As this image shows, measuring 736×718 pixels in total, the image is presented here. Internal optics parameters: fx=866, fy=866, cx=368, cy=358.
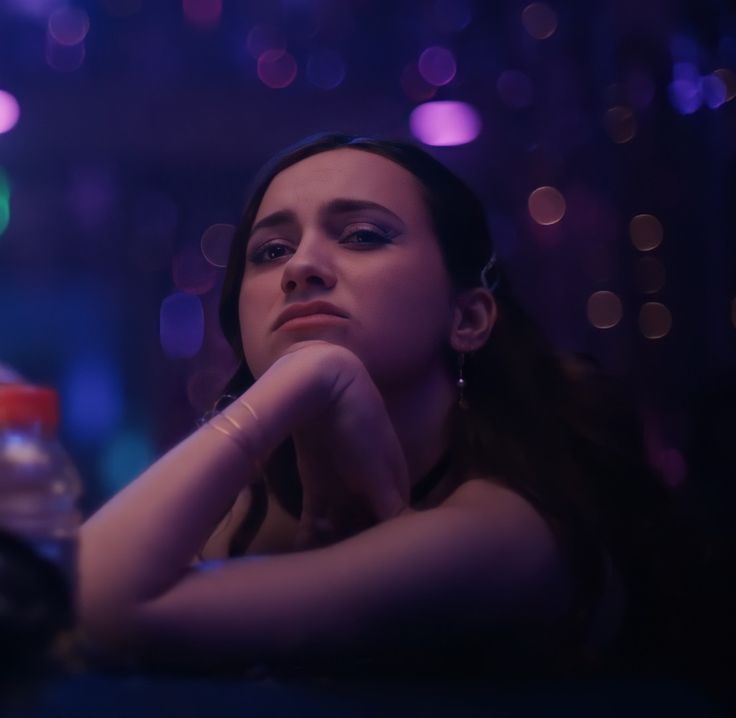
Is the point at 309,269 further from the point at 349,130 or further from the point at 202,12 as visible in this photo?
the point at 202,12

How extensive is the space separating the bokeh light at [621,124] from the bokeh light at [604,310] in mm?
339

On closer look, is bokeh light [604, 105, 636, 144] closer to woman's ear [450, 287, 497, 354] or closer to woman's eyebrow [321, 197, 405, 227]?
woman's ear [450, 287, 497, 354]

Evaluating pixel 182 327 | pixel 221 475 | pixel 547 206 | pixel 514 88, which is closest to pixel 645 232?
pixel 547 206

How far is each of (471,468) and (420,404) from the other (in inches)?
4.1

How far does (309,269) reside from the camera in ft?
3.34

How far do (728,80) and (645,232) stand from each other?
1.11 ft

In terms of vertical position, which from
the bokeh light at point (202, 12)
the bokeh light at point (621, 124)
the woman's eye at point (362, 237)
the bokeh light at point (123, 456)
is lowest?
the bokeh light at point (123, 456)

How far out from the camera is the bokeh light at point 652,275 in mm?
1864

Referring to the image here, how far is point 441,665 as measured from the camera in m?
0.87

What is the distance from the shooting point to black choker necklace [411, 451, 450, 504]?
112 centimetres

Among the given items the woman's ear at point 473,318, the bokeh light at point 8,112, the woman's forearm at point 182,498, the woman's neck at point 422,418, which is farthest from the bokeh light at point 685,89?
the bokeh light at point 8,112

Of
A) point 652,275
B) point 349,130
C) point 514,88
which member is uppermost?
point 514,88

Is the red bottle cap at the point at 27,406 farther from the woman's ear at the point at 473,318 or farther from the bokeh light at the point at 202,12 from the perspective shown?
the bokeh light at the point at 202,12

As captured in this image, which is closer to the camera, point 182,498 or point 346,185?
point 182,498
